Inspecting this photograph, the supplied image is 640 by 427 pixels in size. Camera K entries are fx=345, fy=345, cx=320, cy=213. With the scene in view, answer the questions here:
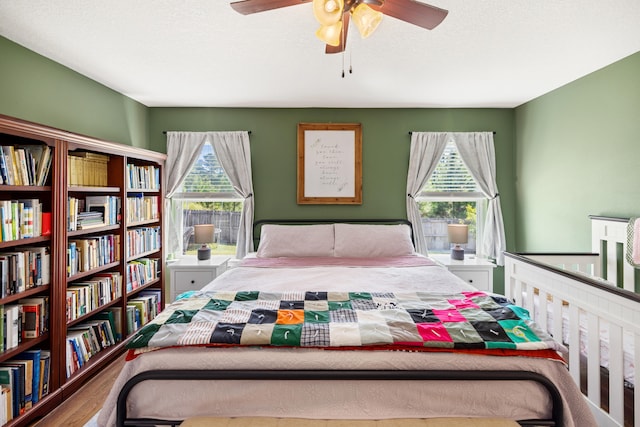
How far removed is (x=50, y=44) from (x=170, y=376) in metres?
2.43

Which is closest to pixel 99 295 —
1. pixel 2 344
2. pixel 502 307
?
pixel 2 344

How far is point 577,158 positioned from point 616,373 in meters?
2.26

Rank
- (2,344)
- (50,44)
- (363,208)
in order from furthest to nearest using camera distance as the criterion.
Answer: (363,208), (50,44), (2,344)

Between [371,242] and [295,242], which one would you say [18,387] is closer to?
[295,242]

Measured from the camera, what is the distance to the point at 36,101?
98.3 inches

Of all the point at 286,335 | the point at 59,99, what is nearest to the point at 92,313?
the point at 59,99

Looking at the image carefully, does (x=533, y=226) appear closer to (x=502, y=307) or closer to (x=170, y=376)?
(x=502, y=307)

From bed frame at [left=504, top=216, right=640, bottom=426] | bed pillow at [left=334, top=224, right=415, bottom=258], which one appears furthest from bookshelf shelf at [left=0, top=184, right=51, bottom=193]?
bed frame at [left=504, top=216, right=640, bottom=426]

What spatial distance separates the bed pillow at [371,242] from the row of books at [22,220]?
90.1 inches

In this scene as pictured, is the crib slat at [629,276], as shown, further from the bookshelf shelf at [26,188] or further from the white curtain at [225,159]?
the bookshelf shelf at [26,188]

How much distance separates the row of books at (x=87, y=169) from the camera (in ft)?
8.27

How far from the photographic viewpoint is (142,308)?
3.24 metres

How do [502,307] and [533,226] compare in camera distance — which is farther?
[533,226]

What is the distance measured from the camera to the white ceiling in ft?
6.49
